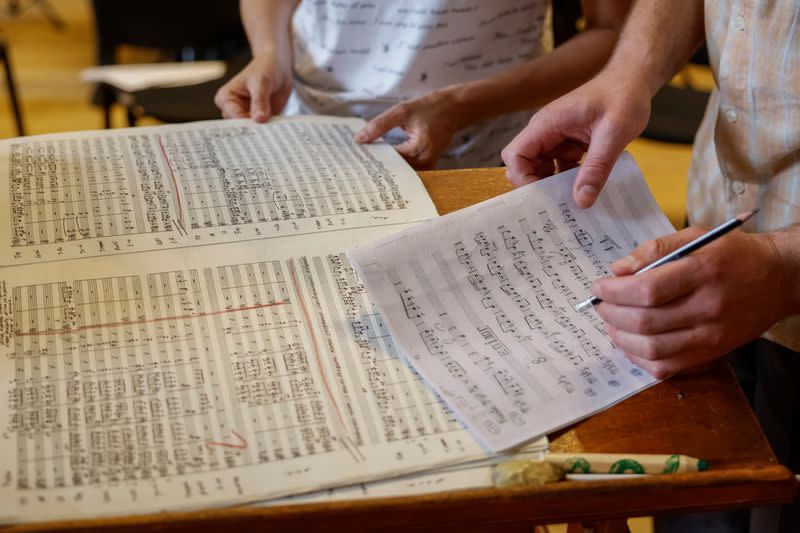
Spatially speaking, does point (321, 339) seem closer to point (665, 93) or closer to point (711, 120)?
point (711, 120)

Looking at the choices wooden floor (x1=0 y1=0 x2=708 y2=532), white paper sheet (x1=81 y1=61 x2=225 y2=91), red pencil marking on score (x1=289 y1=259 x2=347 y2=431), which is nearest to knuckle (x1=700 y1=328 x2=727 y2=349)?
red pencil marking on score (x1=289 y1=259 x2=347 y2=431)

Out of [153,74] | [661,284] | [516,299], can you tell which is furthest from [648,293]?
[153,74]

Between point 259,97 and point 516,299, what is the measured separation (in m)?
0.52

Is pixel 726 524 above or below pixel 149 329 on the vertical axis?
below

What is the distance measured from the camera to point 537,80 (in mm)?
1184

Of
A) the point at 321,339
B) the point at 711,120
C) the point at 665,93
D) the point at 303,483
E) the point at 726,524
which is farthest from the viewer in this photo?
the point at 665,93

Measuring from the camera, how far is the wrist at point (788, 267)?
68 centimetres

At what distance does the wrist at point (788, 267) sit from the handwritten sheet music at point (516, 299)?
0.12 meters

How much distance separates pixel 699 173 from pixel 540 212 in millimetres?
363

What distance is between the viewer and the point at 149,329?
67 centimetres

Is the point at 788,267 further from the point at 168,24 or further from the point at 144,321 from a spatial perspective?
the point at 168,24

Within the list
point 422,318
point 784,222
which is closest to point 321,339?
point 422,318

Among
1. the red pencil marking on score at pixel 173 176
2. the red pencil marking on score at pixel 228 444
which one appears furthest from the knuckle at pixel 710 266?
the red pencil marking on score at pixel 173 176

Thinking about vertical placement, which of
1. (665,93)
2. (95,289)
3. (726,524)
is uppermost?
(95,289)
